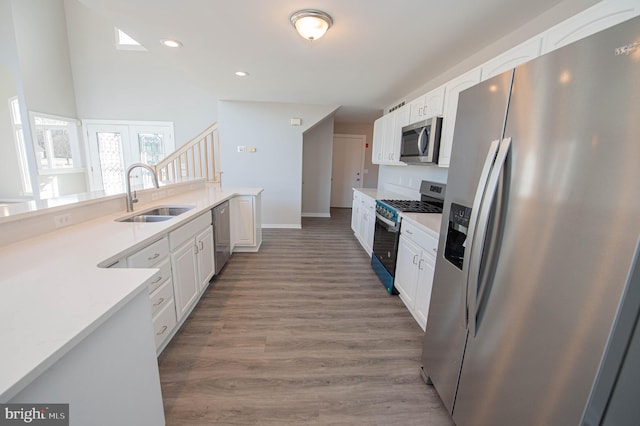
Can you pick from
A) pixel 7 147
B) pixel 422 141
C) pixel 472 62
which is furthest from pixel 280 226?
pixel 7 147

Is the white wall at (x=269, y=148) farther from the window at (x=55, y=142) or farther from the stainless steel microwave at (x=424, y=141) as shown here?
the window at (x=55, y=142)

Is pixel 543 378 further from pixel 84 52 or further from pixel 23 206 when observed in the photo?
pixel 84 52

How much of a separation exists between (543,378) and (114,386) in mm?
1510

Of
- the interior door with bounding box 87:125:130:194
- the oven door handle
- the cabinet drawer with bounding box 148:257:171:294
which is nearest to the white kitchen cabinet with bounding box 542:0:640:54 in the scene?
the oven door handle

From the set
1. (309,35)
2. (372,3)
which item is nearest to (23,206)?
(309,35)

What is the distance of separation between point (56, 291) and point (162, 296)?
2.90 ft

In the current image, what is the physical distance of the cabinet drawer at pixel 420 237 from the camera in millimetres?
1968

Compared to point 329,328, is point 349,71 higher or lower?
higher

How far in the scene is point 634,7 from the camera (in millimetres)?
1016

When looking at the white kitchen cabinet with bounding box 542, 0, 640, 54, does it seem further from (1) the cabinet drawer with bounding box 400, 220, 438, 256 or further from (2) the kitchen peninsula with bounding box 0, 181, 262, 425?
(2) the kitchen peninsula with bounding box 0, 181, 262, 425

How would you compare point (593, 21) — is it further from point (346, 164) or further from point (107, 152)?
point (107, 152)

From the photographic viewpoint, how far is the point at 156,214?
254cm

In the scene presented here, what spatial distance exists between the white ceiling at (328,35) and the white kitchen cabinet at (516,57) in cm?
39

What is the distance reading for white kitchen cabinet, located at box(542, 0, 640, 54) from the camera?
1.04 meters
